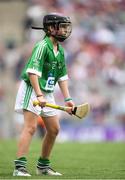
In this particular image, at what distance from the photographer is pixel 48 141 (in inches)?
334

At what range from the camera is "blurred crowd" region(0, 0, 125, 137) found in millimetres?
18797

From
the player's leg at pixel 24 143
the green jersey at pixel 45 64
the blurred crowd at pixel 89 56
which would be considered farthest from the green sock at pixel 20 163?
the blurred crowd at pixel 89 56

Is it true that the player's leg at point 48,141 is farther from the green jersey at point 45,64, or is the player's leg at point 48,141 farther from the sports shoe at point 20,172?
the sports shoe at point 20,172

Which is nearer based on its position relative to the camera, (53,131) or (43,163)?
(53,131)

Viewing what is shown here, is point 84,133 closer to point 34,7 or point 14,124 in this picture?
point 14,124

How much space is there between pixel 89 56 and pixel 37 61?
11772mm

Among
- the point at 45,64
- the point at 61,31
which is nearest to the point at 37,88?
the point at 45,64

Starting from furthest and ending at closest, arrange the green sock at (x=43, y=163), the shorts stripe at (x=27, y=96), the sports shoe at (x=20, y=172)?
the green sock at (x=43, y=163)
the shorts stripe at (x=27, y=96)
the sports shoe at (x=20, y=172)

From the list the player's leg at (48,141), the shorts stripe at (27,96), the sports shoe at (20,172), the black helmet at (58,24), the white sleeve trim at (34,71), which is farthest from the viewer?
the player's leg at (48,141)

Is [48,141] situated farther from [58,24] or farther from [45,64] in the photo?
[58,24]

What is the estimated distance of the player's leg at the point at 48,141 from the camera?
330 inches

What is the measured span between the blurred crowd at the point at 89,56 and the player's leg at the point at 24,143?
1027 centimetres


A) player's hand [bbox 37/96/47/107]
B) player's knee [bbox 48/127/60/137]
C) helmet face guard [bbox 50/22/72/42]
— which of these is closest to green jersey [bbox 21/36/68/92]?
helmet face guard [bbox 50/22/72/42]

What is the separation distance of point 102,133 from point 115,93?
4.30 feet
